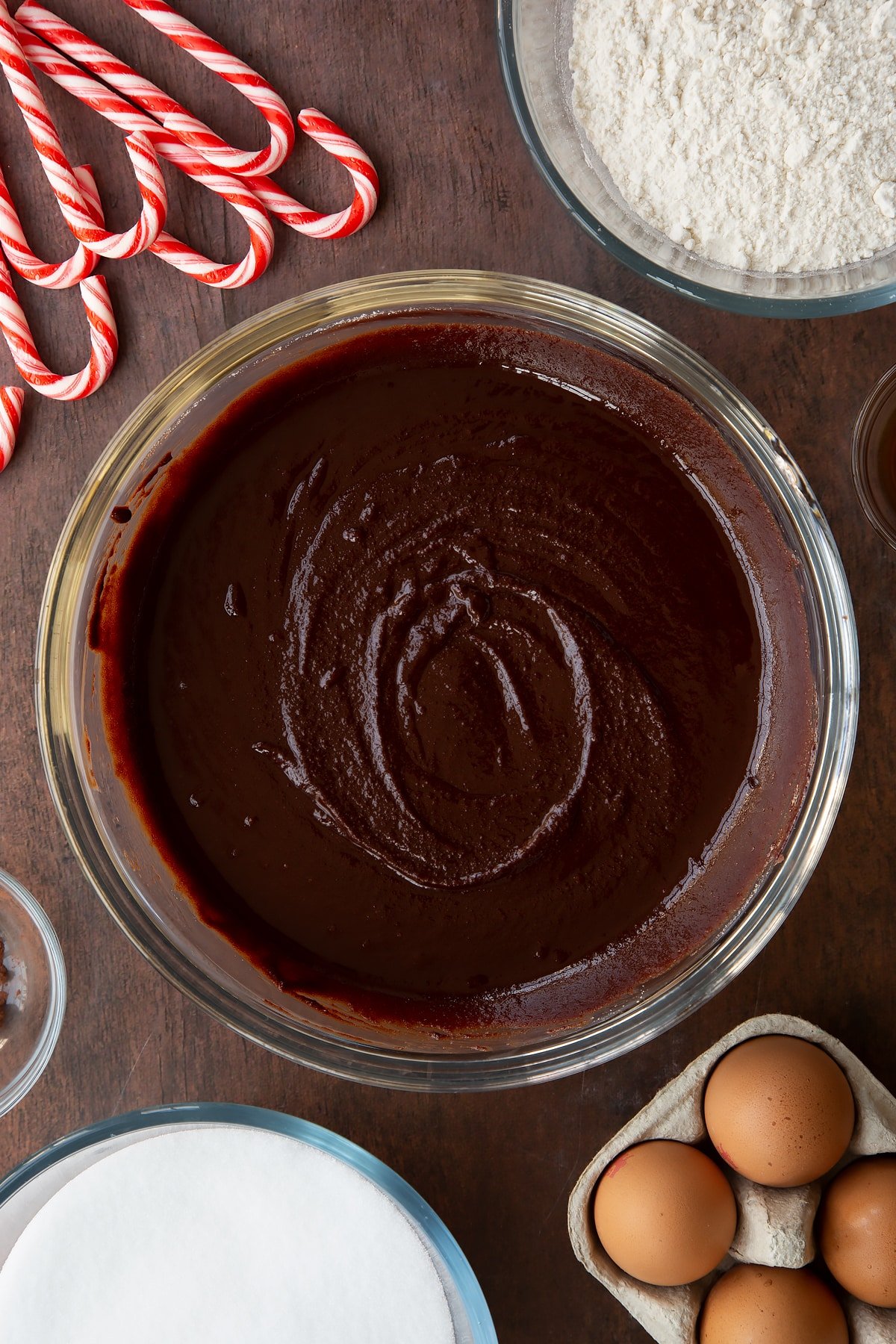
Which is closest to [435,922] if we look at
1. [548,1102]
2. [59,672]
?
[548,1102]

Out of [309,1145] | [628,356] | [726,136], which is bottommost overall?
[309,1145]

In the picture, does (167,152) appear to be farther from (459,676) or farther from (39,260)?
(459,676)

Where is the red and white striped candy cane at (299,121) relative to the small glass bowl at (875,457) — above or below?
above

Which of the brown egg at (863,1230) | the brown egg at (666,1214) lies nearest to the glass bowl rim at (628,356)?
the brown egg at (666,1214)

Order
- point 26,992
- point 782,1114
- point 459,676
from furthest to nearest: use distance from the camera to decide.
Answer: point 26,992 < point 459,676 < point 782,1114

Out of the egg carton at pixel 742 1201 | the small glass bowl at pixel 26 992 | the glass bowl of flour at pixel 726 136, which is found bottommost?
the egg carton at pixel 742 1201

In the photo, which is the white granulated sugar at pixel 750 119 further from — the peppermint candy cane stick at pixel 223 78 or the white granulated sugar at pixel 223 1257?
the white granulated sugar at pixel 223 1257

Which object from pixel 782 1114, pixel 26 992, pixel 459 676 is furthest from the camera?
pixel 26 992

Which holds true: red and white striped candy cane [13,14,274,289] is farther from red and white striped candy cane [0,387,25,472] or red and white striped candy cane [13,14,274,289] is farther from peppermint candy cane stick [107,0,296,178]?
red and white striped candy cane [0,387,25,472]

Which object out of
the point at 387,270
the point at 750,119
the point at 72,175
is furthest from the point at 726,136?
the point at 72,175
